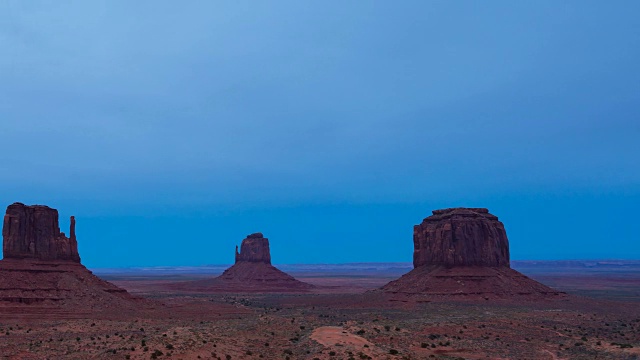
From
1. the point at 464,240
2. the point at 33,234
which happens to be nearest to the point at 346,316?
the point at 464,240

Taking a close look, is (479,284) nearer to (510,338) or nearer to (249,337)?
(510,338)

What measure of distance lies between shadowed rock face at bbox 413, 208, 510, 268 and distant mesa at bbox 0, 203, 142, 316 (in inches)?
1994

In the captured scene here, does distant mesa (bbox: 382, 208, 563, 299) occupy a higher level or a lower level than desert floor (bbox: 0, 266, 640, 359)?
higher

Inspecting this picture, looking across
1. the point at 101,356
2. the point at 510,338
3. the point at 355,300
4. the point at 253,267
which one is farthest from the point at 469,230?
the point at 253,267

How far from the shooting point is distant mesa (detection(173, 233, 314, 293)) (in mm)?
142500

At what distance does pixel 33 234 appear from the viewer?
70.8 meters

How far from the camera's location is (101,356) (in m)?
36.8

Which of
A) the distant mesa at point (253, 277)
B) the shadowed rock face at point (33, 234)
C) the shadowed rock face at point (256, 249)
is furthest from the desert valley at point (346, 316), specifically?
the shadowed rock face at point (256, 249)

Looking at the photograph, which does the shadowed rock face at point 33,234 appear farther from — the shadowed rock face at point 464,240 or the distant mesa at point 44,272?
the shadowed rock face at point 464,240

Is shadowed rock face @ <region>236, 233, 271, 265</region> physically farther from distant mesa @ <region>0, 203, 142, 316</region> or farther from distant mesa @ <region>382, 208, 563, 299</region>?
distant mesa @ <region>0, 203, 142, 316</region>

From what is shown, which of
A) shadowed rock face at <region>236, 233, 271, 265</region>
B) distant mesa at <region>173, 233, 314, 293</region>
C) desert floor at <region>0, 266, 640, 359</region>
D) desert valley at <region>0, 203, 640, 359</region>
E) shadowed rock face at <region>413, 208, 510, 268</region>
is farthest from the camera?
shadowed rock face at <region>236, 233, 271, 265</region>

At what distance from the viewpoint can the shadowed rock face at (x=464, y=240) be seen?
Result: 90875mm

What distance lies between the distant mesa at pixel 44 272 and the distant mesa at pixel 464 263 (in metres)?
46.8

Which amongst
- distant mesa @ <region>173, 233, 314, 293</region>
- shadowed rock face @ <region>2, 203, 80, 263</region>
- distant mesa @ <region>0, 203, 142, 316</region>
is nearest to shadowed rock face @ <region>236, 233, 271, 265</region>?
distant mesa @ <region>173, 233, 314, 293</region>
